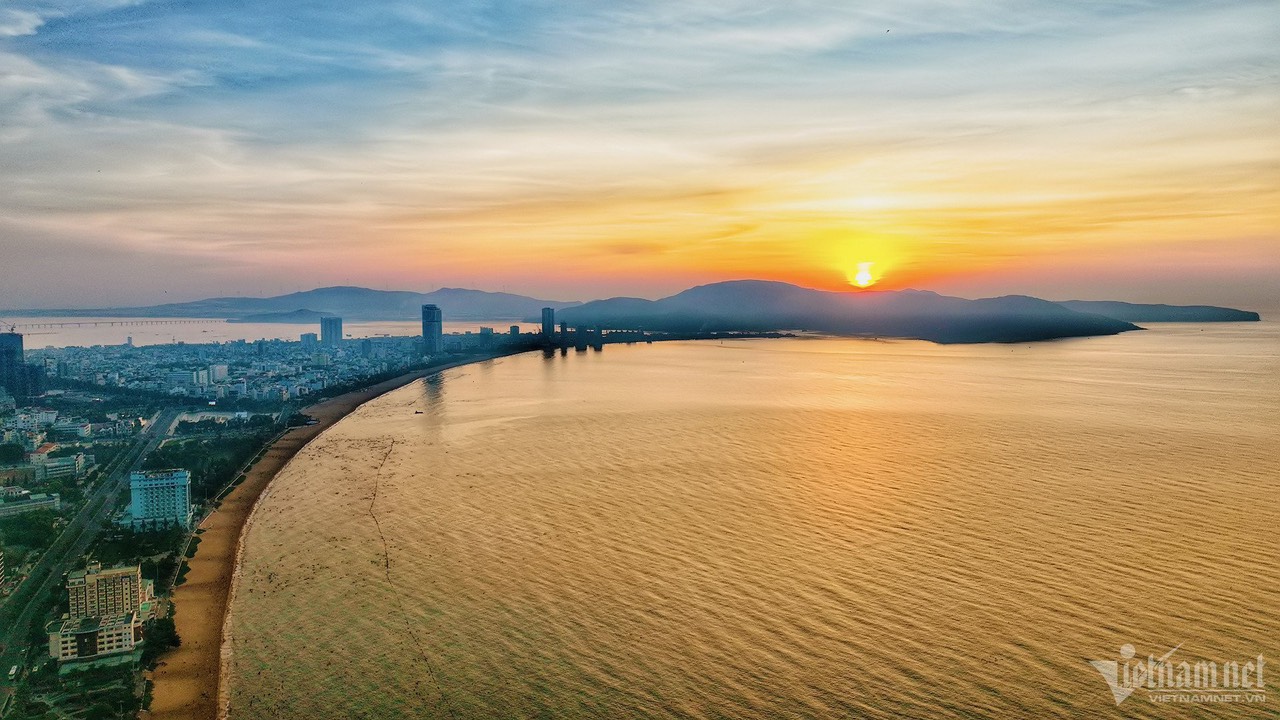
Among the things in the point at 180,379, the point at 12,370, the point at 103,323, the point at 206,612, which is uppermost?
the point at 103,323

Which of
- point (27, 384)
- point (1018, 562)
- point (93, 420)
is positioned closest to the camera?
point (1018, 562)

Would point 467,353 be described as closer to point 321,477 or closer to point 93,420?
point 93,420

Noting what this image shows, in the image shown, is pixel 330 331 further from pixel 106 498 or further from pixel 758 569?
pixel 758 569

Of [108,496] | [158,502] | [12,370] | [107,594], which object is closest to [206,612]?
[107,594]

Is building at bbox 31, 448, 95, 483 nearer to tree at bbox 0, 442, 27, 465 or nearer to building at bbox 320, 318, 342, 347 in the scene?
tree at bbox 0, 442, 27, 465

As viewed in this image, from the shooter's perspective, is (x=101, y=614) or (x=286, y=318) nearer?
(x=101, y=614)

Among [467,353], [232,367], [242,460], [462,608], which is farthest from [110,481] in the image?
[467,353]

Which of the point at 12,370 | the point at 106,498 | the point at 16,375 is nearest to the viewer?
the point at 106,498
